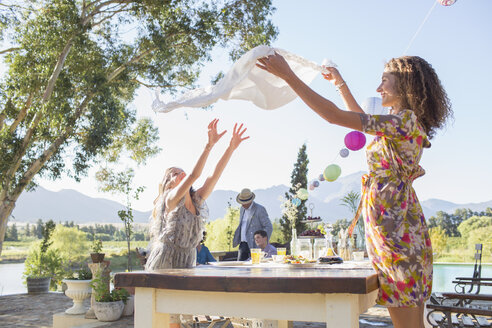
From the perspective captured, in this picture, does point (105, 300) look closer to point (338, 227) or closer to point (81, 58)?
point (338, 227)

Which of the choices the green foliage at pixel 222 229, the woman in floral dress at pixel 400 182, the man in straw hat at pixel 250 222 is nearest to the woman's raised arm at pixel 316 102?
the woman in floral dress at pixel 400 182

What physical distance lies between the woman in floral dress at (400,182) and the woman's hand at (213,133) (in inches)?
27.9

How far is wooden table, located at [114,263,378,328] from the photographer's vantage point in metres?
1.21

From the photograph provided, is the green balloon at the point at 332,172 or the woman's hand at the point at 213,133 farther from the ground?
the green balloon at the point at 332,172

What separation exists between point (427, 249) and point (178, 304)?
0.84m

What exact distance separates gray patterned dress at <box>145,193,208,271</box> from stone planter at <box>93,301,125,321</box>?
11.0 ft

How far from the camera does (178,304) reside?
1.46 m

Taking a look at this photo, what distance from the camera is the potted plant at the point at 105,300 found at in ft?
17.7

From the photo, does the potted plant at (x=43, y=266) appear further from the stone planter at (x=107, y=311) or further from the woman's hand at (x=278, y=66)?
the woman's hand at (x=278, y=66)

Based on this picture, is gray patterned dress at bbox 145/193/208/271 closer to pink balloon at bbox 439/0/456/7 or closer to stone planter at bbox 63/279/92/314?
stone planter at bbox 63/279/92/314

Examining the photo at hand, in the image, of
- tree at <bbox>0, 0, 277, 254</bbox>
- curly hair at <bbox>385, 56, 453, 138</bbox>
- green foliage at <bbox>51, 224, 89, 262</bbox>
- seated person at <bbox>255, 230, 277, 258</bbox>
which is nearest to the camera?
curly hair at <bbox>385, 56, 453, 138</bbox>

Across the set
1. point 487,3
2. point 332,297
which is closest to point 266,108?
point 332,297

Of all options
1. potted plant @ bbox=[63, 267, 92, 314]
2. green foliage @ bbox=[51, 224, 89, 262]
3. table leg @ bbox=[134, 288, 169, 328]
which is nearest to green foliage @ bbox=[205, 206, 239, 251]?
potted plant @ bbox=[63, 267, 92, 314]

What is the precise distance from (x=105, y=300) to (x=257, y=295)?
4.81 metres
